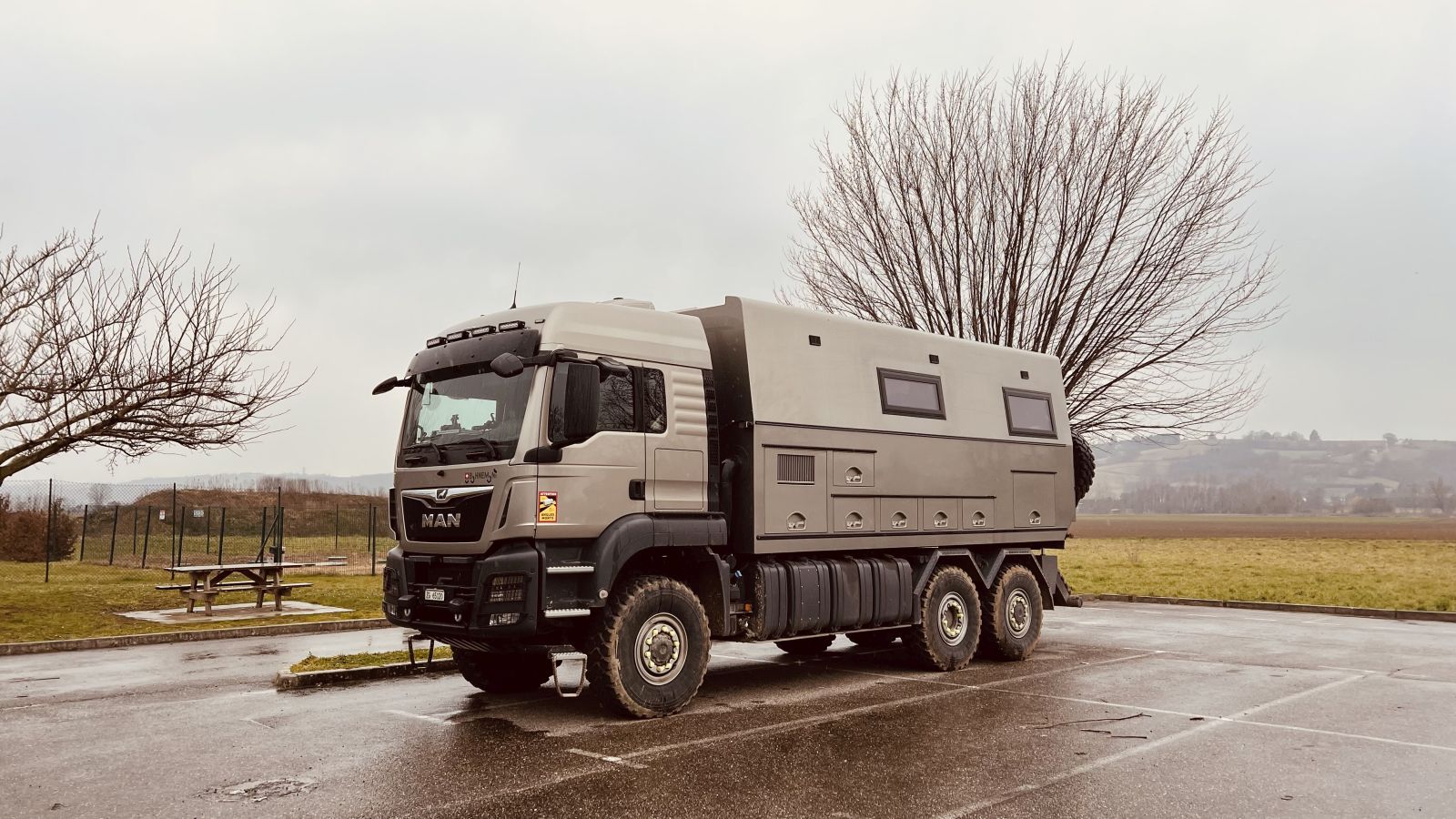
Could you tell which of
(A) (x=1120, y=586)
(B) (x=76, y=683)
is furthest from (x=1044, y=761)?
(A) (x=1120, y=586)

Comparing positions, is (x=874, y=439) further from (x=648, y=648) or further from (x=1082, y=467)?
(x=1082, y=467)

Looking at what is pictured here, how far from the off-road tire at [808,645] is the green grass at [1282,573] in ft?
35.6

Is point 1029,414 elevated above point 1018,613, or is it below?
above

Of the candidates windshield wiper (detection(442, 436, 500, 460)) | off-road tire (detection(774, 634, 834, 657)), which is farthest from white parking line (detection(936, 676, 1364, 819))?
off-road tire (detection(774, 634, 834, 657))

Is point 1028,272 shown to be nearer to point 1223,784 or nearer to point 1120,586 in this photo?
point 1120,586

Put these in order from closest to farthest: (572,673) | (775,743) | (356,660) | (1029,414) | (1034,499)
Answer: (775,743), (572,673), (356,660), (1034,499), (1029,414)

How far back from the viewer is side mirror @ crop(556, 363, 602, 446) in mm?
8109

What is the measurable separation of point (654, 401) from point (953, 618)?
15.5 ft

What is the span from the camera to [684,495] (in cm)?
896

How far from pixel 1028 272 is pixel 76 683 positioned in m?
17.0

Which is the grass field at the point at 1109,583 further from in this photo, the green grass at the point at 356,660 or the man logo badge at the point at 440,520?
the man logo badge at the point at 440,520

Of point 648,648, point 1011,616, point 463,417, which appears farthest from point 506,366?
point 1011,616

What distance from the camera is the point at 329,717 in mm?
8508

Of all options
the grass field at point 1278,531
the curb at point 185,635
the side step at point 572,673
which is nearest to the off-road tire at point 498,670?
the side step at point 572,673
